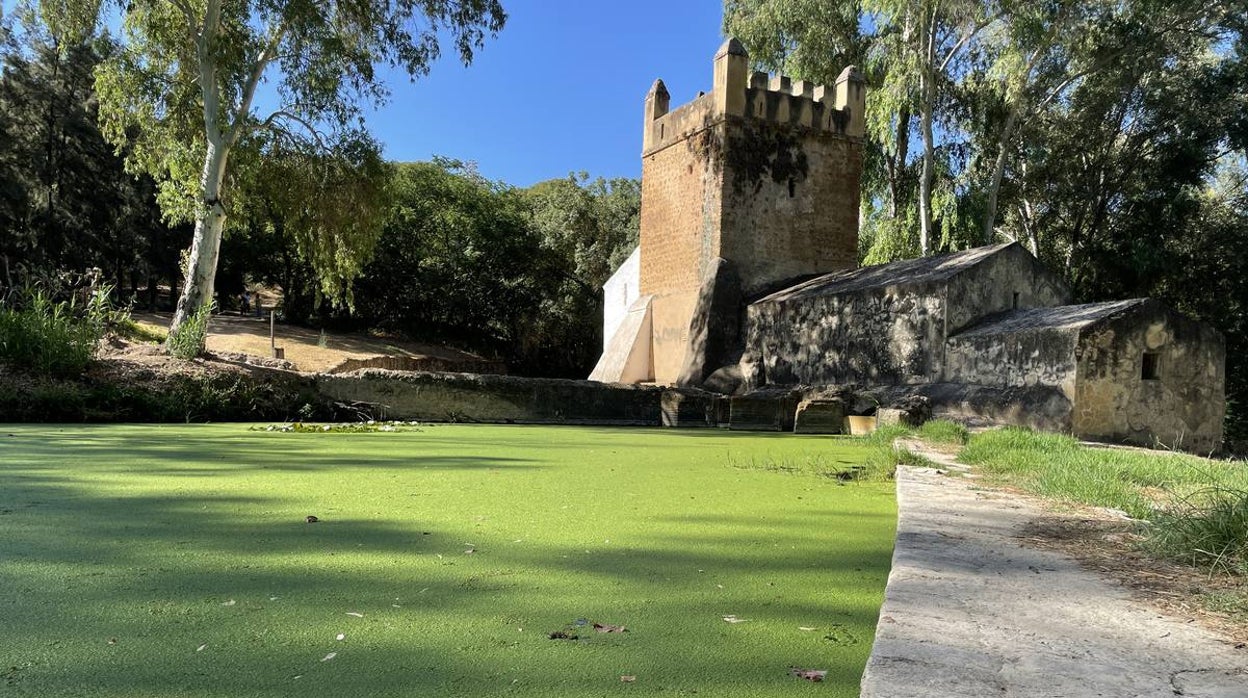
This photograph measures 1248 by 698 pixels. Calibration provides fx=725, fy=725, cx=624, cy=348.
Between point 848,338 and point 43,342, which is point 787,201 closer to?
point 848,338

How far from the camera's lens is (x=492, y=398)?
10.0 m

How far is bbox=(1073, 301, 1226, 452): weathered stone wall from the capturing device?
877cm

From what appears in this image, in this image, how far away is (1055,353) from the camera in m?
8.89

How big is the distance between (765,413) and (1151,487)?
6.71 metres

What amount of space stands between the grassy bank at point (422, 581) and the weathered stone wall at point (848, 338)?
280 inches

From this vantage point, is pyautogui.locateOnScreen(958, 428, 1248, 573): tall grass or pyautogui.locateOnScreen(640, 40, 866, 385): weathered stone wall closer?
pyautogui.locateOnScreen(958, 428, 1248, 573): tall grass

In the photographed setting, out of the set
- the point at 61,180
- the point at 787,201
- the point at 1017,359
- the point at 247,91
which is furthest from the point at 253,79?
the point at 61,180

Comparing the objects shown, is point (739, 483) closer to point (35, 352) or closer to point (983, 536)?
point (983, 536)

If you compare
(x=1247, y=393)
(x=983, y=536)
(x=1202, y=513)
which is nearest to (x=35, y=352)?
(x=983, y=536)

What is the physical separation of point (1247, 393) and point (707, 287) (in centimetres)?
1422

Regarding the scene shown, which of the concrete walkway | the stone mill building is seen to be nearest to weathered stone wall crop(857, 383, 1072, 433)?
the stone mill building

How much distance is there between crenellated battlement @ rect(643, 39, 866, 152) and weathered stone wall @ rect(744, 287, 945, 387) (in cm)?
405

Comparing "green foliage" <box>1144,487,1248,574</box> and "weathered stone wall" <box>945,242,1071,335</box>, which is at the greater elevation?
"weathered stone wall" <box>945,242,1071,335</box>

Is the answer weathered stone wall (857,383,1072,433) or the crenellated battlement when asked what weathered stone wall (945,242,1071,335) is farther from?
the crenellated battlement
